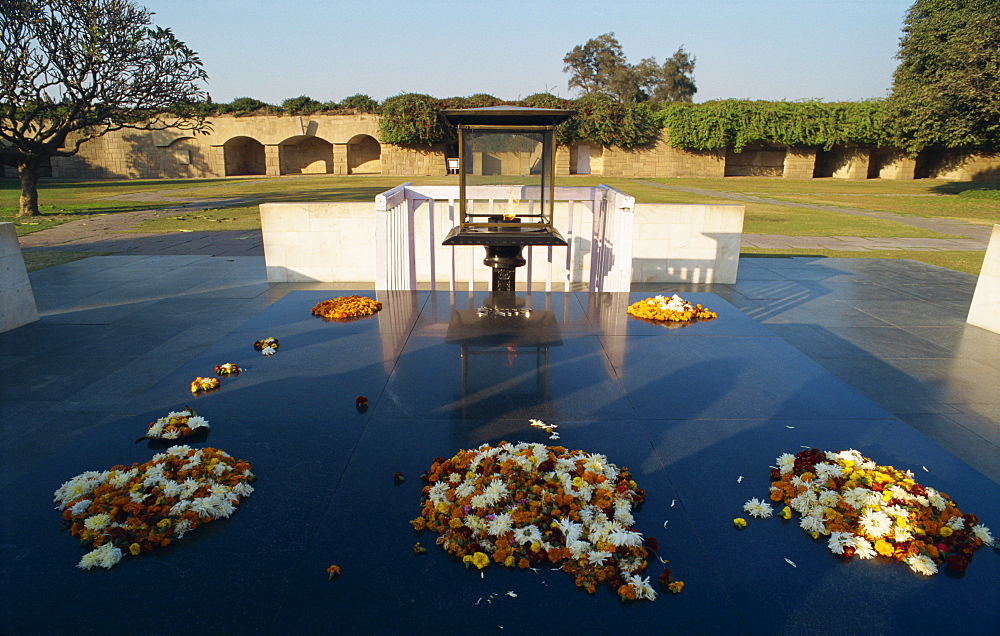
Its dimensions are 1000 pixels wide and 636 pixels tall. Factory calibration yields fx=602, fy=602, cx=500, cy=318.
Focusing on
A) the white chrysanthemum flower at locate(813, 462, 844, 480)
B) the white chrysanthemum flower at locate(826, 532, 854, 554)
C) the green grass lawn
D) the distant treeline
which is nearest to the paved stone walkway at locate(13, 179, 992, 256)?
the green grass lawn

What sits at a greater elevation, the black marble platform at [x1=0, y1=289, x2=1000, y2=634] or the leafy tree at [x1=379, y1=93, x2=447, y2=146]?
the leafy tree at [x1=379, y1=93, x2=447, y2=146]

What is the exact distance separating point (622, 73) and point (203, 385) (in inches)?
2498

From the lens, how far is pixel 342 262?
8.52 m

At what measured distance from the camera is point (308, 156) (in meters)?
39.9

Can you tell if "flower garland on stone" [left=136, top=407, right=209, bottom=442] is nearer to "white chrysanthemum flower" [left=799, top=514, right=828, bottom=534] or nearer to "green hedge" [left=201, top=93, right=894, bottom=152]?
"white chrysanthemum flower" [left=799, top=514, right=828, bottom=534]

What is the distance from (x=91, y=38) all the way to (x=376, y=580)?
19473 millimetres

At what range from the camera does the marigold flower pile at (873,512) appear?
202cm

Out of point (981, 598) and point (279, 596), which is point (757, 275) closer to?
point (981, 598)

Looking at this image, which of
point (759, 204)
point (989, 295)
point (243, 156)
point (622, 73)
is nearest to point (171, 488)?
point (989, 295)

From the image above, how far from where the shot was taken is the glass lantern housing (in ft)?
15.6

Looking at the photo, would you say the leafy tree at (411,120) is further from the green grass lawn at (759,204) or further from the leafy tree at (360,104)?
the green grass lawn at (759,204)

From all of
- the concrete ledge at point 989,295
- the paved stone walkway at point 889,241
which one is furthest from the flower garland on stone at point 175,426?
the paved stone walkway at point 889,241

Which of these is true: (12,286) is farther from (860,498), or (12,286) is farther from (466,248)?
(860,498)

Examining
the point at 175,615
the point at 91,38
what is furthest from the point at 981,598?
the point at 91,38
